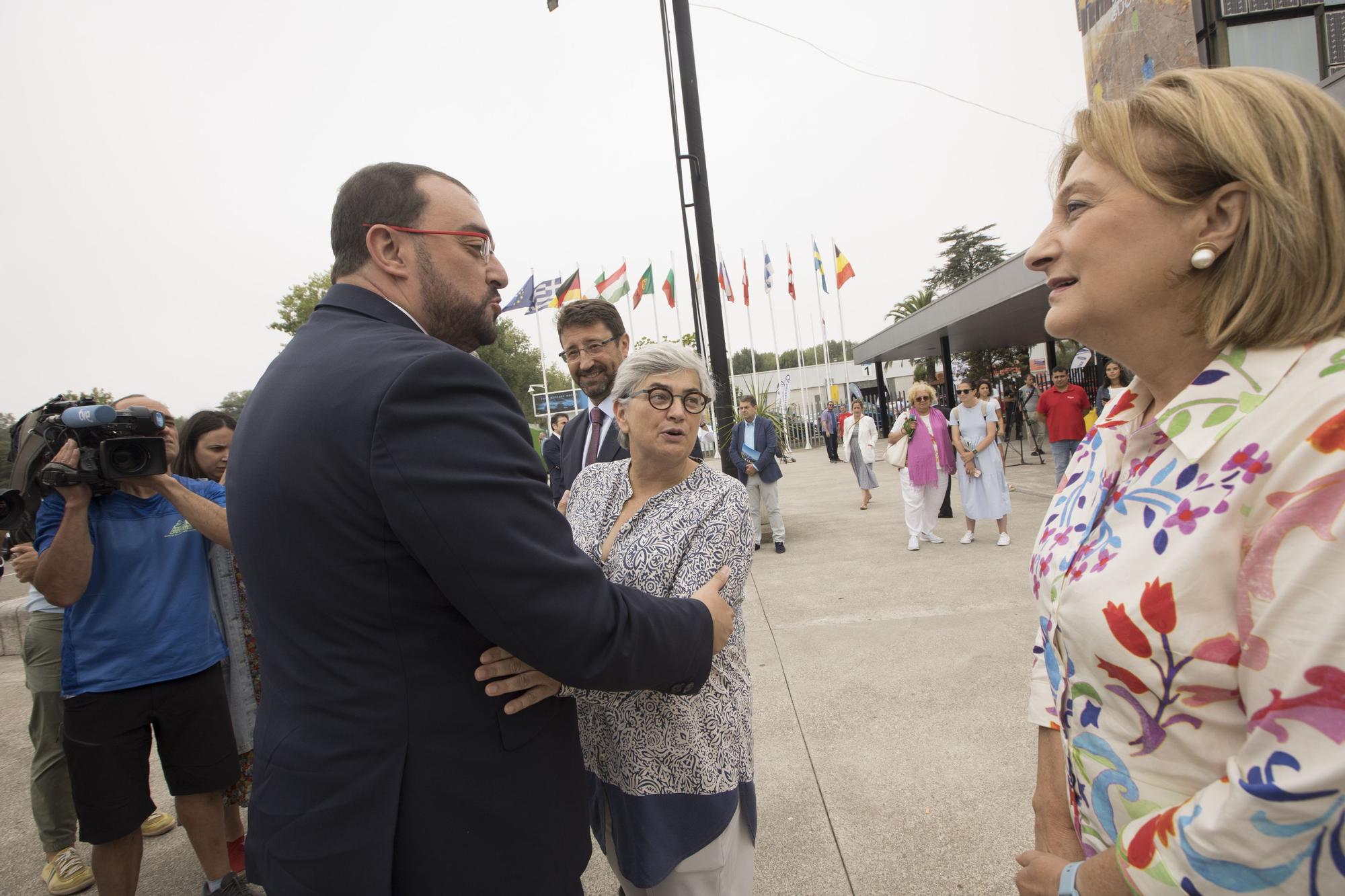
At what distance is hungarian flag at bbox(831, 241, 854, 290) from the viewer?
2286 cm

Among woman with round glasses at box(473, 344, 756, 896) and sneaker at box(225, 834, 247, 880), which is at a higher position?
woman with round glasses at box(473, 344, 756, 896)

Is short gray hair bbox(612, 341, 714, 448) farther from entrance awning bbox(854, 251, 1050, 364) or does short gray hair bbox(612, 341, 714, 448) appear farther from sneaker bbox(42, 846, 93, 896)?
entrance awning bbox(854, 251, 1050, 364)

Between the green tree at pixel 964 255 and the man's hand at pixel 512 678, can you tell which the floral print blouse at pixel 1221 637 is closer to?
the man's hand at pixel 512 678

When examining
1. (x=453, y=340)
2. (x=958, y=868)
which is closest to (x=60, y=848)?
(x=453, y=340)

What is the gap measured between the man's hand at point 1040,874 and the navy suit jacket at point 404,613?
2.26 ft

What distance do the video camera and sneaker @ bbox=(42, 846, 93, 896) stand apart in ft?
4.93

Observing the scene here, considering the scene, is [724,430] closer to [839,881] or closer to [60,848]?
[839,881]

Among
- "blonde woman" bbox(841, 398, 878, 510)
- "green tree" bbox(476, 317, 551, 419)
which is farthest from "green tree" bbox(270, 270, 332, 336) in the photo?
"blonde woman" bbox(841, 398, 878, 510)

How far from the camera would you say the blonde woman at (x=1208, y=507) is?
79 cm

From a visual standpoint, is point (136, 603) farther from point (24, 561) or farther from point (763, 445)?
point (763, 445)

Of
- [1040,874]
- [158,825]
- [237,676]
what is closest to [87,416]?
[237,676]

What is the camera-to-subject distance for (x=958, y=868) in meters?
2.48

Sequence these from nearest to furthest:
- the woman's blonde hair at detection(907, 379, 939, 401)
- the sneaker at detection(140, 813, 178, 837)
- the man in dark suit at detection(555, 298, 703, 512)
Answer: the sneaker at detection(140, 813, 178, 837), the man in dark suit at detection(555, 298, 703, 512), the woman's blonde hair at detection(907, 379, 939, 401)

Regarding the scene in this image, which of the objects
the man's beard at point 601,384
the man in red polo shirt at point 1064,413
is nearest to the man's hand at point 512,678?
the man's beard at point 601,384
